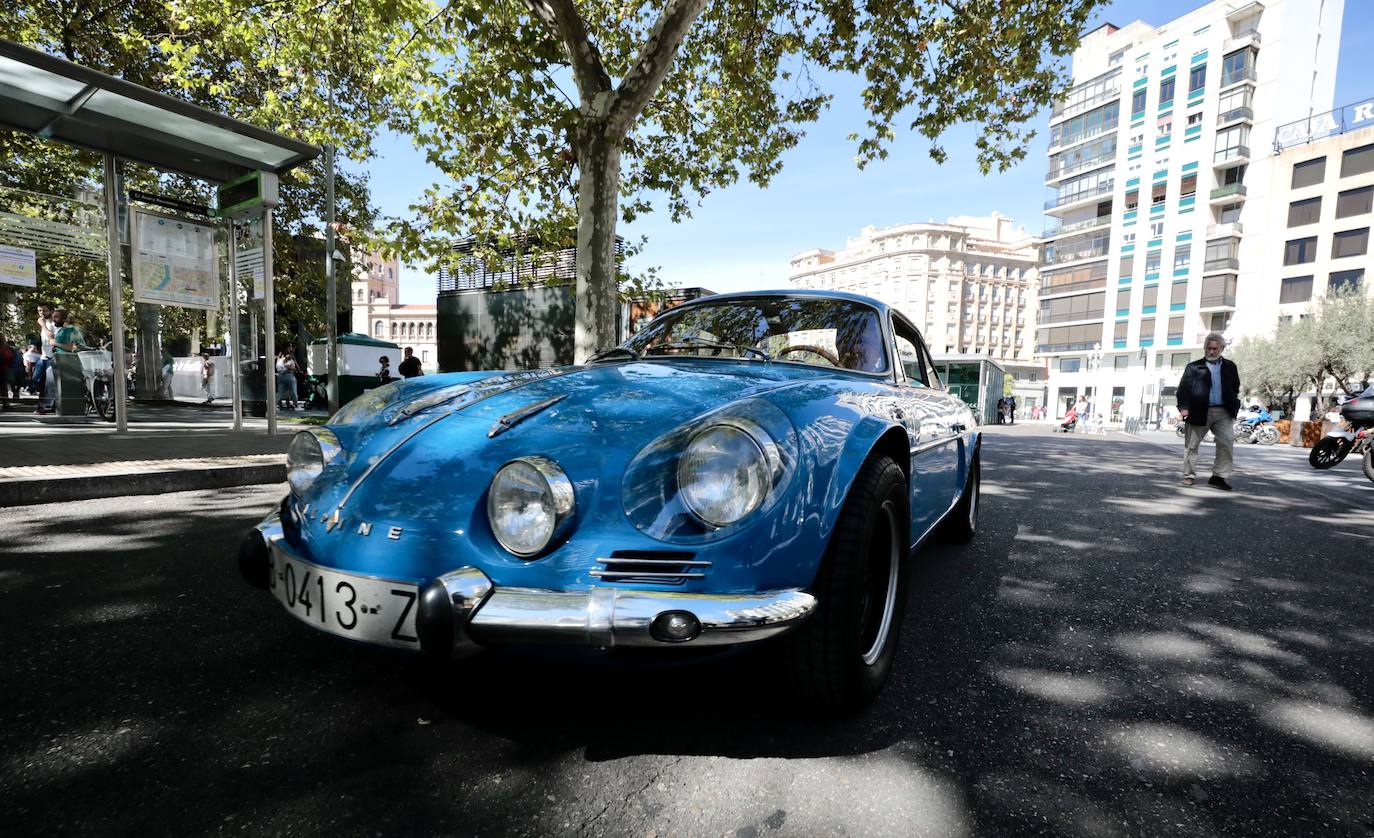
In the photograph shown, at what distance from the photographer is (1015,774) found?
1.46 meters

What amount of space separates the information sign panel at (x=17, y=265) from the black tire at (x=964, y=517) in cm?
941

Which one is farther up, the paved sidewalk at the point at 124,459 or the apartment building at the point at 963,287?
the apartment building at the point at 963,287

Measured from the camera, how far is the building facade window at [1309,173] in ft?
112

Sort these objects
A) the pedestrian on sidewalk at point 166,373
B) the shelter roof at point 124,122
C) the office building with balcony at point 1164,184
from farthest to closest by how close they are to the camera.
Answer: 1. the office building with balcony at point 1164,184
2. the pedestrian on sidewalk at point 166,373
3. the shelter roof at point 124,122

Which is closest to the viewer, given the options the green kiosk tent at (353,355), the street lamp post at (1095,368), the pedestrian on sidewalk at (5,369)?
the pedestrian on sidewalk at (5,369)

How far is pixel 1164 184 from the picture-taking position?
41375 mm

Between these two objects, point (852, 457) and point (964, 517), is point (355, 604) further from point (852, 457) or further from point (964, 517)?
point (964, 517)

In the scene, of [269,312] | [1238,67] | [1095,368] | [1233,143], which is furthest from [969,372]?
[1238,67]

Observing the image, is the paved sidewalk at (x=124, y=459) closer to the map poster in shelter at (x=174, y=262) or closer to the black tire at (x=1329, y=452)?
the map poster in shelter at (x=174, y=262)

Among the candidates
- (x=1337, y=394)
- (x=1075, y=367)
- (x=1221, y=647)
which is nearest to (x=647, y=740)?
(x=1221, y=647)

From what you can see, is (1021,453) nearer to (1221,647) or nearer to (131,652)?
(1221,647)

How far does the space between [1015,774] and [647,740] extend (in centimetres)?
86

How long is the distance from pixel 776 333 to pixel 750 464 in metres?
1.55

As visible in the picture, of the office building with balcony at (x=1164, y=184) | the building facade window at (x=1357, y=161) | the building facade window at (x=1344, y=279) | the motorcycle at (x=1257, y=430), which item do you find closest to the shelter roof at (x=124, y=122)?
the motorcycle at (x=1257, y=430)
